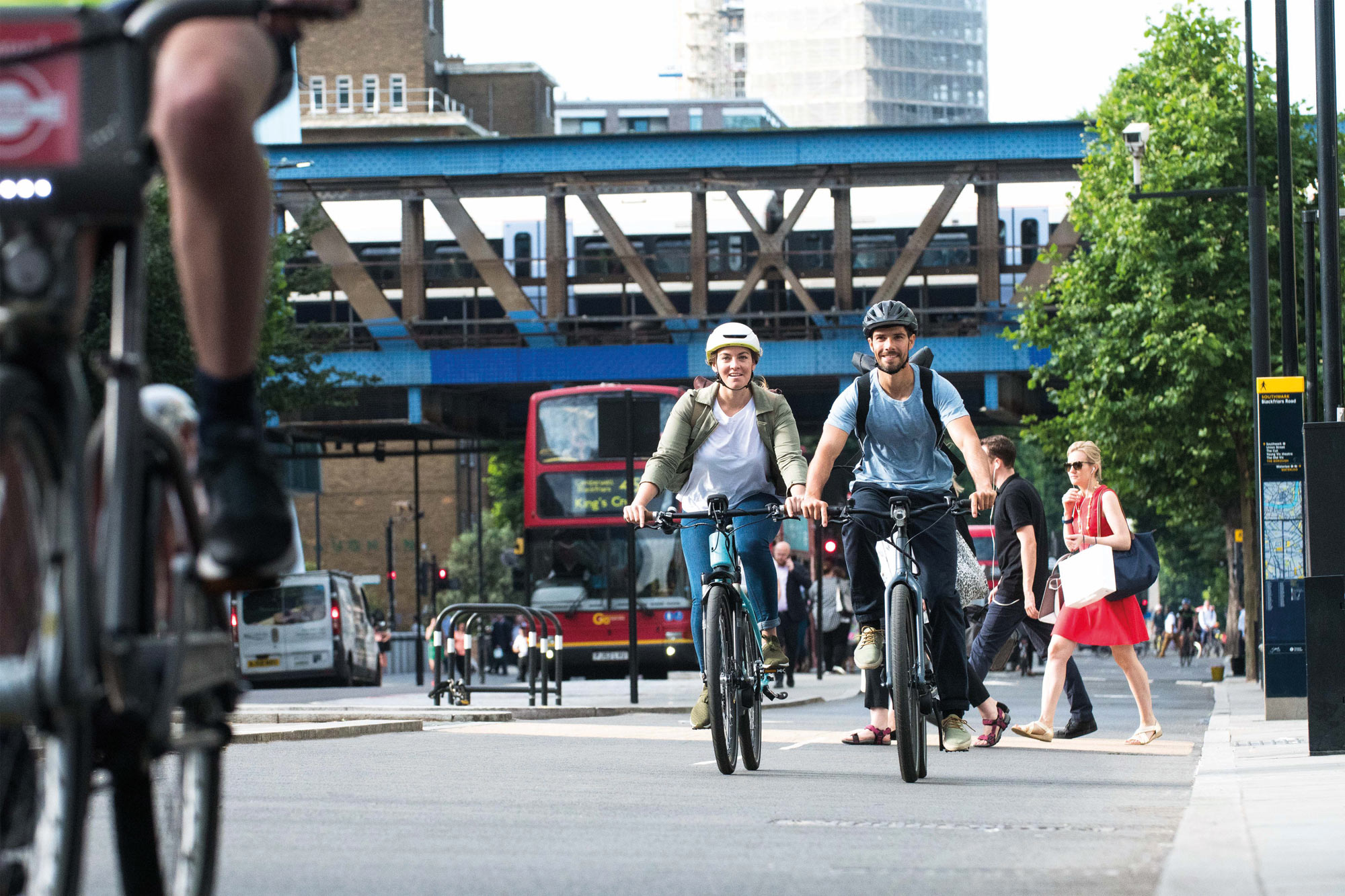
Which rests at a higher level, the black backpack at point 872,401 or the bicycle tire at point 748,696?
the black backpack at point 872,401

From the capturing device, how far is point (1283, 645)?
15.3m

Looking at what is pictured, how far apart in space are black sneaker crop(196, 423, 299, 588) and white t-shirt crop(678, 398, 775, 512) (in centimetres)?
631

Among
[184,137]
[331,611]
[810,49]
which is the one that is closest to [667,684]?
[331,611]

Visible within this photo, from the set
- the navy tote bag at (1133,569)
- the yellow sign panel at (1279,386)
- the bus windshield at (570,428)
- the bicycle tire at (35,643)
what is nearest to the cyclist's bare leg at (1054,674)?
the navy tote bag at (1133,569)

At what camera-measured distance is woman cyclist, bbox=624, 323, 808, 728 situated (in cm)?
894

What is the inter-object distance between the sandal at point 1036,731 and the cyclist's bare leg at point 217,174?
886cm

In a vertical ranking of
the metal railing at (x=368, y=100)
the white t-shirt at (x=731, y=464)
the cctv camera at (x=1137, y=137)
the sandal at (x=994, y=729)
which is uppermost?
the metal railing at (x=368, y=100)

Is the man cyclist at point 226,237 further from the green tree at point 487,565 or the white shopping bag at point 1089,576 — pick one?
the green tree at point 487,565

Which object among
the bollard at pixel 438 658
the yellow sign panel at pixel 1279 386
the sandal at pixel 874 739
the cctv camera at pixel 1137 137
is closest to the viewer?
the sandal at pixel 874 739

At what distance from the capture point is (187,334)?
2592cm

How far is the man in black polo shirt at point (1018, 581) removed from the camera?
11844mm

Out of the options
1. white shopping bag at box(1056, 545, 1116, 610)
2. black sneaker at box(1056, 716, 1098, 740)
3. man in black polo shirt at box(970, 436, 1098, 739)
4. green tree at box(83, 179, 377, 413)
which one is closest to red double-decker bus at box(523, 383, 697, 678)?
green tree at box(83, 179, 377, 413)

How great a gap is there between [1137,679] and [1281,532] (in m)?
3.53

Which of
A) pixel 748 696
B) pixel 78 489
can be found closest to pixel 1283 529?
pixel 748 696
